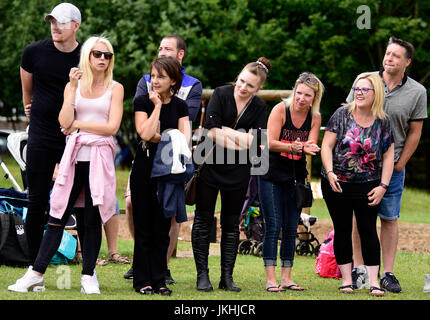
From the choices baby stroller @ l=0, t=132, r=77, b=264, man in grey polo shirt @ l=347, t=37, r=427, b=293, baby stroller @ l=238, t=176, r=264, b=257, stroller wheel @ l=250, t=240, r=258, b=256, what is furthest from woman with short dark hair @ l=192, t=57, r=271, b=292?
stroller wheel @ l=250, t=240, r=258, b=256

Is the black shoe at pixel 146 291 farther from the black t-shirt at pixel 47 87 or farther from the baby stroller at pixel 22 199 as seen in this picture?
the baby stroller at pixel 22 199

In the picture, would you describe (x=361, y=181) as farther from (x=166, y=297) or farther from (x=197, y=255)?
(x=166, y=297)

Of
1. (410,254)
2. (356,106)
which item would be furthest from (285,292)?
(410,254)

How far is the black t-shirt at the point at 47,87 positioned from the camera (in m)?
6.33

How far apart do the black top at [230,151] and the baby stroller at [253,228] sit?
3.33m

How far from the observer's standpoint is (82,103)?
6086 millimetres

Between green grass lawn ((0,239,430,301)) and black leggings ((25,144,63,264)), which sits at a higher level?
black leggings ((25,144,63,264))

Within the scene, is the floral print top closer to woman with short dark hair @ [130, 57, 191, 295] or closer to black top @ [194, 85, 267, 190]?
black top @ [194, 85, 267, 190]

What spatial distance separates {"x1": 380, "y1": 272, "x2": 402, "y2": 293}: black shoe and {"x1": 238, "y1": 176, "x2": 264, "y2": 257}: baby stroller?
3009mm

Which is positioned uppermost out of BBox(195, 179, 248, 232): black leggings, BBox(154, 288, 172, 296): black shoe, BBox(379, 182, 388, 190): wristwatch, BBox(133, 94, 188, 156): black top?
BBox(133, 94, 188, 156): black top

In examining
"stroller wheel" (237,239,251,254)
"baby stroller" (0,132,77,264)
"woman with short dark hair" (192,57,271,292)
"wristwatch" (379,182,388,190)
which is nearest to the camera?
"woman with short dark hair" (192,57,271,292)

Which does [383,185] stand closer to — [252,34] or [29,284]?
[29,284]

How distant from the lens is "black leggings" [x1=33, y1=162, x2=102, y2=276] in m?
6.04

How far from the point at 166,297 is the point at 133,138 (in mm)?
23589
